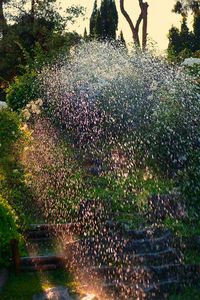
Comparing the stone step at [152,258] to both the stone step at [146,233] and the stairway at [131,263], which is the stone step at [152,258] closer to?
the stairway at [131,263]

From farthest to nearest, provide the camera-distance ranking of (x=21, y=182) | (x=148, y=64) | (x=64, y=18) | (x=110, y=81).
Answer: (x=64, y=18), (x=148, y=64), (x=110, y=81), (x=21, y=182)

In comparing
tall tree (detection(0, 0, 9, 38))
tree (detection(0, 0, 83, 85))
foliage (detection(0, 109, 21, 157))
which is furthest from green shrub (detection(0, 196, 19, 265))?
tall tree (detection(0, 0, 9, 38))

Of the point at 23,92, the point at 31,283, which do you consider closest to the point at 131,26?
the point at 23,92

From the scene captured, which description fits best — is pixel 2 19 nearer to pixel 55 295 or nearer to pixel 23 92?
pixel 23 92

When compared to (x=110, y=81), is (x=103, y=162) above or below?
below

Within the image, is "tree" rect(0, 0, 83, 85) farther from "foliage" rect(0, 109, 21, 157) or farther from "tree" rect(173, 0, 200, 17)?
"foliage" rect(0, 109, 21, 157)

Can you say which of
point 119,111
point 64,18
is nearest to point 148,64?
point 119,111

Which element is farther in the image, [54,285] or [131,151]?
[131,151]

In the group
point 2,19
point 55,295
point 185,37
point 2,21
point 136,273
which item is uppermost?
point 2,19

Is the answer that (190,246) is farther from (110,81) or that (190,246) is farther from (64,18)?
(64,18)
